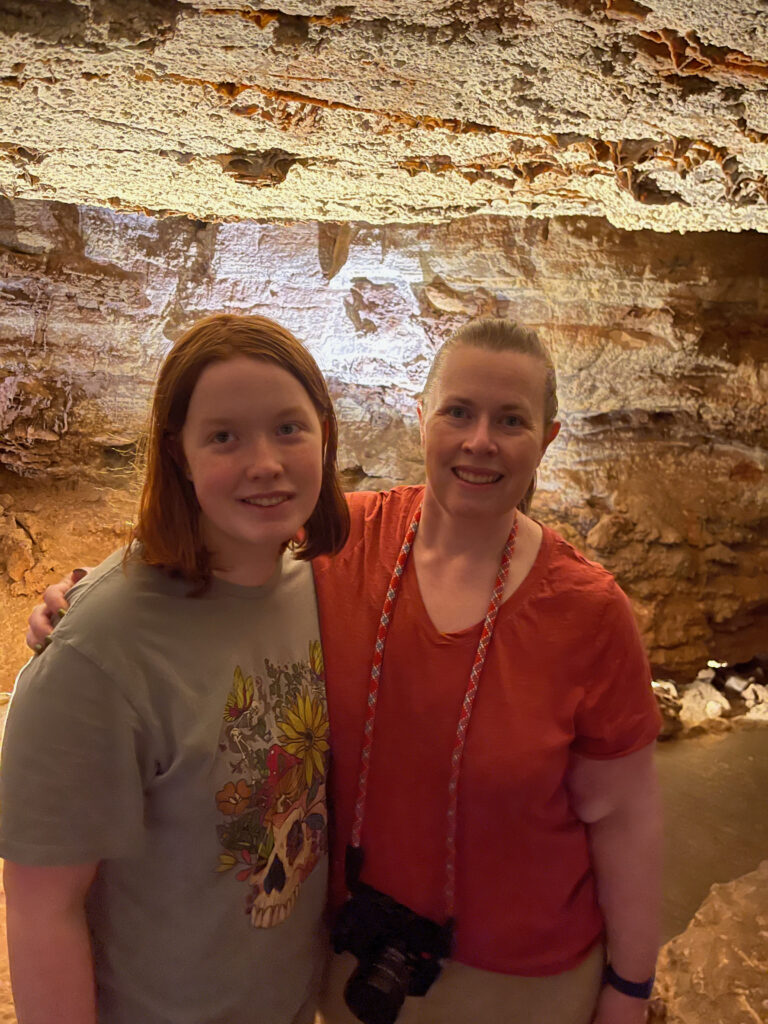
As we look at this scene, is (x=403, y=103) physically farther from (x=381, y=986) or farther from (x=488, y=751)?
(x=381, y=986)

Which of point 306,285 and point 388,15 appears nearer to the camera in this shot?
point 388,15

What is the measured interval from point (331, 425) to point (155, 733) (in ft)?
1.83

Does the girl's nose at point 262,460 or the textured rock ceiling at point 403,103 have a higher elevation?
the textured rock ceiling at point 403,103

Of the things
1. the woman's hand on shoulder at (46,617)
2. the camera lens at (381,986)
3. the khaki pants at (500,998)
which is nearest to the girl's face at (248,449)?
the woman's hand on shoulder at (46,617)

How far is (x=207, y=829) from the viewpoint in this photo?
106cm

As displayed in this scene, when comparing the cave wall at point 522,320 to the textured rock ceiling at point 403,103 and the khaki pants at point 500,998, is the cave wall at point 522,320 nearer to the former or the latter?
the textured rock ceiling at point 403,103

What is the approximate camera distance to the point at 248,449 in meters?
1.05

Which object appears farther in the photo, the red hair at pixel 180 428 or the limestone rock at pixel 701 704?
the limestone rock at pixel 701 704

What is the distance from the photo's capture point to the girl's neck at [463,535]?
1.31m

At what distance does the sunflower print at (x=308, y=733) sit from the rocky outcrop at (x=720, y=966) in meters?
1.22

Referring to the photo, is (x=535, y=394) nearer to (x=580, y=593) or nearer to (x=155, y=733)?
(x=580, y=593)

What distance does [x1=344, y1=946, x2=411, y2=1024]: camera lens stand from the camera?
4.03 ft

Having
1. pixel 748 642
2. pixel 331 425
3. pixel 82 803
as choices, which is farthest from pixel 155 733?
pixel 748 642

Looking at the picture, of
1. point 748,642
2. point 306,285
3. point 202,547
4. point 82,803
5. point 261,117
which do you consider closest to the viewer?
point 82,803
